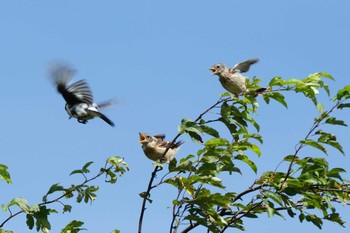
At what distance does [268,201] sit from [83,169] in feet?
4.28

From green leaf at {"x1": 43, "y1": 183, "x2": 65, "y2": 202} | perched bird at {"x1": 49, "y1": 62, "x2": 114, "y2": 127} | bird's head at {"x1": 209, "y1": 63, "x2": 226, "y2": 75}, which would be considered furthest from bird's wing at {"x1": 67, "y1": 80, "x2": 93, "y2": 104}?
green leaf at {"x1": 43, "y1": 183, "x2": 65, "y2": 202}

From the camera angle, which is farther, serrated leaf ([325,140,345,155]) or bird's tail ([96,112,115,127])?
bird's tail ([96,112,115,127])

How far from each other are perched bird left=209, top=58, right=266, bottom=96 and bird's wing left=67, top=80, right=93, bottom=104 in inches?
54.2

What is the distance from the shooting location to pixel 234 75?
6039 millimetres

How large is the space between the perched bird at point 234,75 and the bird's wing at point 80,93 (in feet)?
4.52

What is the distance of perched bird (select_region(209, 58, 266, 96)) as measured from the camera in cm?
603

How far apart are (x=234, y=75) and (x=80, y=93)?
1563 mm

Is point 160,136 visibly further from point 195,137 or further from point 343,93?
point 343,93

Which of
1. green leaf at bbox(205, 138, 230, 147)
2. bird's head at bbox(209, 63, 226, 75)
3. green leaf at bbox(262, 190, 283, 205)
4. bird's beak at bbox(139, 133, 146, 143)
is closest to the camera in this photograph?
green leaf at bbox(262, 190, 283, 205)

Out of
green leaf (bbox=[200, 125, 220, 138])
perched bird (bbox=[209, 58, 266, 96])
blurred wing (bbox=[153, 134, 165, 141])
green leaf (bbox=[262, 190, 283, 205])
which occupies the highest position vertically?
perched bird (bbox=[209, 58, 266, 96])

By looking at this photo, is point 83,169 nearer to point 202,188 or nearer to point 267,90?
point 202,188

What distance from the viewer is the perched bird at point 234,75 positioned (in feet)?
19.8

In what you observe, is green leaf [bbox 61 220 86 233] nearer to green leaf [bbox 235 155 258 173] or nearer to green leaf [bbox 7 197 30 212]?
green leaf [bbox 7 197 30 212]

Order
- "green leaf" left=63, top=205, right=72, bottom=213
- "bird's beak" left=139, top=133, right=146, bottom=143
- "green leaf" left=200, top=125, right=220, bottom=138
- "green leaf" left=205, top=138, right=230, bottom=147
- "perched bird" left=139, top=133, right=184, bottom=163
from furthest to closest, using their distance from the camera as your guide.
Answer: "bird's beak" left=139, top=133, right=146, bottom=143 → "perched bird" left=139, top=133, right=184, bottom=163 → "green leaf" left=63, top=205, right=72, bottom=213 → "green leaf" left=200, top=125, right=220, bottom=138 → "green leaf" left=205, top=138, right=230, bottom=147
